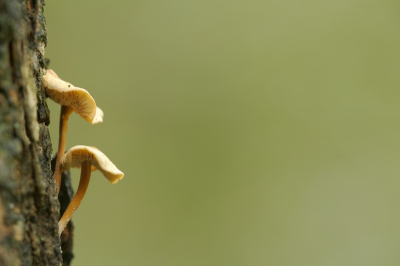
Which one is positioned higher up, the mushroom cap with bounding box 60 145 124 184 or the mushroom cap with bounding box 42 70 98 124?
the mushroom cap with bounding box 42 70 98 124

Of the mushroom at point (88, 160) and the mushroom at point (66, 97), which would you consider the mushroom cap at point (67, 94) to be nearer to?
the mushroom at point (66, 97)

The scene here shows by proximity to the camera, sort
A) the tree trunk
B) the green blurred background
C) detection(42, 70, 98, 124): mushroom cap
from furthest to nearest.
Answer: the green blurred background
detection(42, 70, 98, 124): mushroom cap
the tree trunk

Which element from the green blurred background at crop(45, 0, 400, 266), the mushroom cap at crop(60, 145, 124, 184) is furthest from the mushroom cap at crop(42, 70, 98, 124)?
the green blurred background at crop(45, 0, 400, 266)

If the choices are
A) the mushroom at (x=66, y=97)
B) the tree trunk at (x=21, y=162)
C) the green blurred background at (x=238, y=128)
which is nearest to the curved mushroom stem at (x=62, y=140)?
the mushroom at (x=66, y=97)

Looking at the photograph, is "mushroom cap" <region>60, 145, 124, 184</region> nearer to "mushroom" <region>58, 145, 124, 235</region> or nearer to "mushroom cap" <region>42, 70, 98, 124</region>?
"mushroom" <region>58, 145, 124, 235</region>

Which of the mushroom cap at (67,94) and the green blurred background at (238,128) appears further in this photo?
the green blurred background at (238,128)
